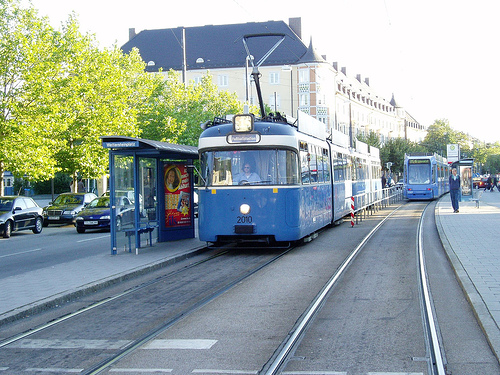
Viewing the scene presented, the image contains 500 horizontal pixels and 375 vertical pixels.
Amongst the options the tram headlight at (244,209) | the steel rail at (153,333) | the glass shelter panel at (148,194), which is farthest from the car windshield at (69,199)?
the steel rail at (153,333)

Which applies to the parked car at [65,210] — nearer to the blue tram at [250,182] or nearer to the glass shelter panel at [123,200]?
the glass shelter panel at [123,200]

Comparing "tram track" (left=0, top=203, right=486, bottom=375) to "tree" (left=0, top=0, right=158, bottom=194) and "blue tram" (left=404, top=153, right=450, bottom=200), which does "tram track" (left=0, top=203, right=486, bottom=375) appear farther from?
"blue tram" (left=404, top=153, right=450, bottom=200)

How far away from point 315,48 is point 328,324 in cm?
7819

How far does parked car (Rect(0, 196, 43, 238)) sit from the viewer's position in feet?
81.3

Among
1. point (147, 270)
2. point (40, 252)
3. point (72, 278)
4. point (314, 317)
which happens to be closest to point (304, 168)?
point (147, 270)

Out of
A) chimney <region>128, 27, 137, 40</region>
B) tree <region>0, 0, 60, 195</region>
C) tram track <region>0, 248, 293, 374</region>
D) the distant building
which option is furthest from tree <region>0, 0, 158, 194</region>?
chimney <region>128, 27, 137, 40</region>

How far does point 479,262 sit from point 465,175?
26641 millimetres

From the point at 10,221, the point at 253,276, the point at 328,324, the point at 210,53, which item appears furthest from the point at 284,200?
the point at 210,53

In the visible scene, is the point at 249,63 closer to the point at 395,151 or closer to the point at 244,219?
the point at 395,151

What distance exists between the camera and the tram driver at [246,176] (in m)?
14.1

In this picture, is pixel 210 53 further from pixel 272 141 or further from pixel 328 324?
pixel 328 324

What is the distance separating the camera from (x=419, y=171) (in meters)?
43.3

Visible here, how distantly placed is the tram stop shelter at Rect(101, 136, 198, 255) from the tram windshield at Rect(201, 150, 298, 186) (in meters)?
1.17

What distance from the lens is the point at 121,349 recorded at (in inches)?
253
